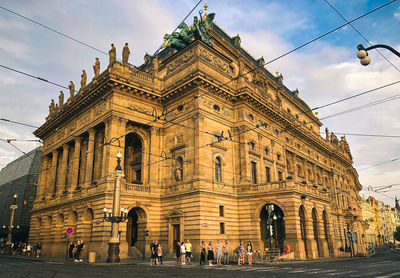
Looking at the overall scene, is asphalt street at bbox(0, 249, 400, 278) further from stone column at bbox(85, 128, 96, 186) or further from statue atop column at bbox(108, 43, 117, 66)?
statue atop column at bbox(108, 43, 117, 66)

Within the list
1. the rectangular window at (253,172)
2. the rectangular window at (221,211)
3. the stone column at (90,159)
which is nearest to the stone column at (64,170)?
the stone column at (90,159)

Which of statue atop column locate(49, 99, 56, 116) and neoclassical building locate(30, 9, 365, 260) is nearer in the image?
neoclassical building locate(30, 9, 365, 260)

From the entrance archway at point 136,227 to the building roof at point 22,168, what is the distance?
52.9m

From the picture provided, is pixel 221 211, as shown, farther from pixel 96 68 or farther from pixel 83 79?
pixel 83 79

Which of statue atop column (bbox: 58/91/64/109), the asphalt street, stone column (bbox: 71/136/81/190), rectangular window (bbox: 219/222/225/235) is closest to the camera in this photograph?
the asphalt street

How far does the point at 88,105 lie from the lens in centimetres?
3491

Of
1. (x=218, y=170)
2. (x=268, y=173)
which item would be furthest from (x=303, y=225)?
(x=218, y=170)

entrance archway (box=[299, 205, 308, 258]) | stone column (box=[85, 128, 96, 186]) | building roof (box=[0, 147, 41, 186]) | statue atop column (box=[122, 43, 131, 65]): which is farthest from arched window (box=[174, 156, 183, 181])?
building roof (box=[0, 147, 41, 186])

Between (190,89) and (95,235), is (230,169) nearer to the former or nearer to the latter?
(190,89)

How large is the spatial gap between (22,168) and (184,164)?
217ft

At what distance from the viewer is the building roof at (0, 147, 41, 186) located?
74.2 meters

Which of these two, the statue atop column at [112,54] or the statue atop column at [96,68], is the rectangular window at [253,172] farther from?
the statue atop column at [96,68]

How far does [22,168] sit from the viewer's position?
78625 millimetres

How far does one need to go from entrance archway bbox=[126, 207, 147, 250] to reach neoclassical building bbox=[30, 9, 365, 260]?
11 centimetres
